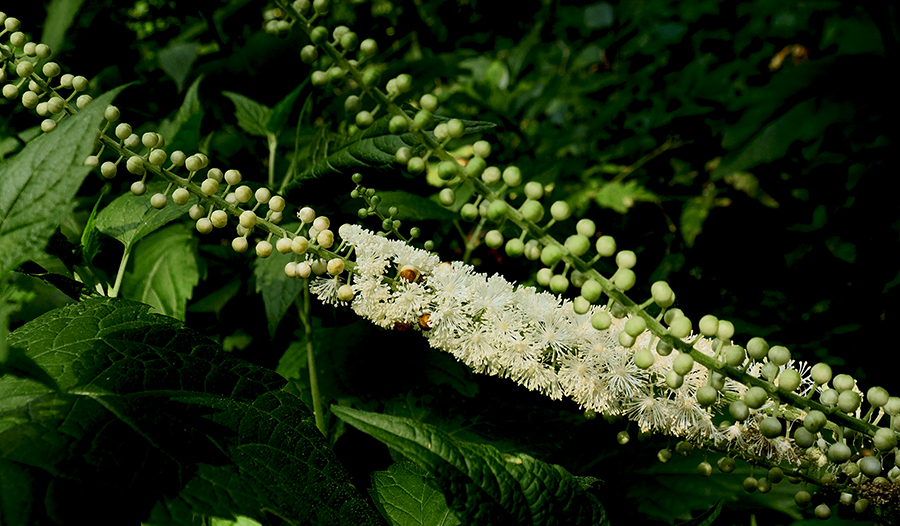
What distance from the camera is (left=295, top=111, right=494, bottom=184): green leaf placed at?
89 centimetres

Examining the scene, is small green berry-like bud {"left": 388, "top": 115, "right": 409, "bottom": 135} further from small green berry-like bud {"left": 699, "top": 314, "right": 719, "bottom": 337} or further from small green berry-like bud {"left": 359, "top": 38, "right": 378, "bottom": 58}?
small green berry-like bud {"left": 699, "top": 314, "right": 719, "bottom": 337}

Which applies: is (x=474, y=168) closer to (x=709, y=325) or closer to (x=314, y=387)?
(x=709, y=325)

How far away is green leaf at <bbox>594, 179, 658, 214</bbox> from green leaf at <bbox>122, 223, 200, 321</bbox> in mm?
1395

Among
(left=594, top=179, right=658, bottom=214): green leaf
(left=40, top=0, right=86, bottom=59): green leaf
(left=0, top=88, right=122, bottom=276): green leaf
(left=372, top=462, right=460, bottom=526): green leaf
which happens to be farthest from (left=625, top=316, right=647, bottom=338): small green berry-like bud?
(left=40, top=0, right=86, bottom=59): green leaf

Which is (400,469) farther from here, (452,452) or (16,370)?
(16,370)

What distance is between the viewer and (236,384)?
78cm

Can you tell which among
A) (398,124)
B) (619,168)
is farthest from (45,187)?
(619,168)

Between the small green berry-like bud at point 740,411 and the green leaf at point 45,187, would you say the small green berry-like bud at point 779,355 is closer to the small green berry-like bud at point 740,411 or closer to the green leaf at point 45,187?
the small green berry-like bud at point 740,411

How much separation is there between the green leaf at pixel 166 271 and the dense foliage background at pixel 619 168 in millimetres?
48

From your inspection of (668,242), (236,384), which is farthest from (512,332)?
(668,242)

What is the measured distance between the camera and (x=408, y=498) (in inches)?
33.4

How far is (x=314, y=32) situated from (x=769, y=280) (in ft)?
4.35

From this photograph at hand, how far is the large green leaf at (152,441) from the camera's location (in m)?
0.59

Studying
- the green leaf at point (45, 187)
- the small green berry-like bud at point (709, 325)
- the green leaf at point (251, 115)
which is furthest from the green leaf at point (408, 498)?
the green leaf at point (251, 115)
